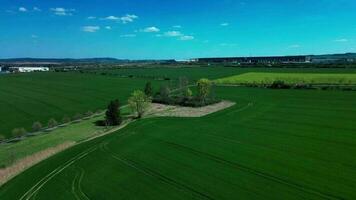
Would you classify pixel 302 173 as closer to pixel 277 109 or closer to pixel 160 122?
pixel 160 122

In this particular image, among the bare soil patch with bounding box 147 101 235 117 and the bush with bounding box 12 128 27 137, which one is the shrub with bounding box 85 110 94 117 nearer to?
the bare soil patch with bounding box 147 101 235 117

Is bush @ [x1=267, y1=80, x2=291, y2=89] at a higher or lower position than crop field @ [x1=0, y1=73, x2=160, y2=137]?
higher

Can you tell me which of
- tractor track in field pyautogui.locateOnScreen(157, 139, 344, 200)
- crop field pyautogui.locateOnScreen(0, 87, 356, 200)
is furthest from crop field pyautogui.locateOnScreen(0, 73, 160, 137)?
tractor track in field pyautogui.locateOnScreen(157, 139, 344, 200)

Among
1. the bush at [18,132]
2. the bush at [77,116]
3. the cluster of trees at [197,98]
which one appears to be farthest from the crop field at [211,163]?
the cluster of trees at [197,98]

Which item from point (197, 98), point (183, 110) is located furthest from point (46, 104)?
point (197, 98)

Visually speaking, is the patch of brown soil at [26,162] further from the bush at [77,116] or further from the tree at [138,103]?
the tree at [138,103]
